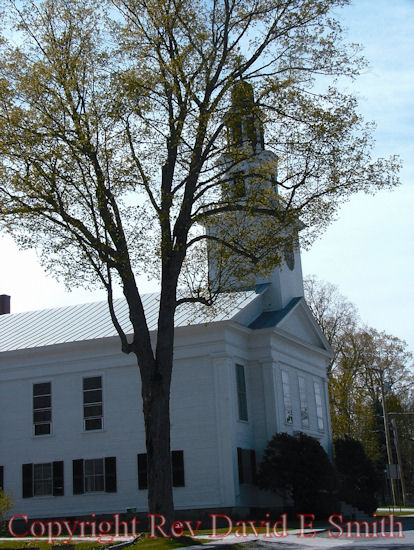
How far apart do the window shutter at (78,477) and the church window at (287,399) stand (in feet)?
27.0

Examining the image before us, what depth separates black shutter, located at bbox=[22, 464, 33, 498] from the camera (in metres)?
31.0

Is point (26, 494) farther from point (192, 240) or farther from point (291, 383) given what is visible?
point (192, 240)

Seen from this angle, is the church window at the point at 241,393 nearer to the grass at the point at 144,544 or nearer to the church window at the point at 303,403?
the church window at the point at 303,403

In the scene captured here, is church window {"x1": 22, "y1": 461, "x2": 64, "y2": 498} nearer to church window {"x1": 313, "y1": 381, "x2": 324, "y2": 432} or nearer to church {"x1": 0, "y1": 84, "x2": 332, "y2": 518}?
church {"x1": 0, "y1": 84, "x2": 332, "y2": 518}

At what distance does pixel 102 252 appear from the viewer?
64.3ft

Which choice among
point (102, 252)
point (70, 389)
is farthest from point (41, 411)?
point (102, 252)

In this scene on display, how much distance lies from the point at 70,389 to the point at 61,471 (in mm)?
3133

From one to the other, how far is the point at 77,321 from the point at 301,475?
11.9 meters

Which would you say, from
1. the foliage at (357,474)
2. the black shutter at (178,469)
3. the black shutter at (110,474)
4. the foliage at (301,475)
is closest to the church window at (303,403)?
the foliage at (357,474)

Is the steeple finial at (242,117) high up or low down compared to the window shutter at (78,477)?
up

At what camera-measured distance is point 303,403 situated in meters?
34.8

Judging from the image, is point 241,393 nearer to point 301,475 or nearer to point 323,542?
point 301,475

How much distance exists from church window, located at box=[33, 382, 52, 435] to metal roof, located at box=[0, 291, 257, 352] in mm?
1725

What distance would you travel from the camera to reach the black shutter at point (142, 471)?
96.6ft
